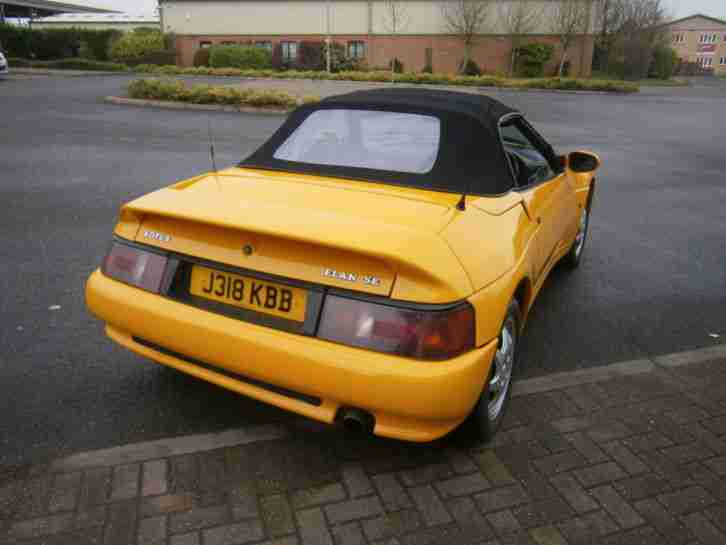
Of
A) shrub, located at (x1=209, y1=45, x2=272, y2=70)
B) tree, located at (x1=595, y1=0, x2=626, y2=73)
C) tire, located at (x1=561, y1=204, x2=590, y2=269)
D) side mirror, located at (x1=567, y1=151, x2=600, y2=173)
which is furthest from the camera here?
tree, located at (x1=595, y1=0, x2=626, y2=73)

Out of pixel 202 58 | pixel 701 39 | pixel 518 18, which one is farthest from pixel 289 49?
pixel 701 39

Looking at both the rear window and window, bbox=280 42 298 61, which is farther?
window, bbox=280 42 298 61

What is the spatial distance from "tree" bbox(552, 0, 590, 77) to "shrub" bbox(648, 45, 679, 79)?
1714 centimetres

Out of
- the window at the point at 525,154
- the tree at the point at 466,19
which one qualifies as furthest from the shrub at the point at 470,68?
the window at the point at 525,154

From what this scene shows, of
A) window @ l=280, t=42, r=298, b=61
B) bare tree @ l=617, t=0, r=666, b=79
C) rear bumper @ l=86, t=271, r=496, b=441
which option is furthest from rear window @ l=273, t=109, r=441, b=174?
bare tree @ l=617, t=0, r=666, b=79

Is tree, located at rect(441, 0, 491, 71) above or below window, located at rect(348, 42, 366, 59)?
above

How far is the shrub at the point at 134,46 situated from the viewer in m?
39.8

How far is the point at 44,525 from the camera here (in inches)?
90.4

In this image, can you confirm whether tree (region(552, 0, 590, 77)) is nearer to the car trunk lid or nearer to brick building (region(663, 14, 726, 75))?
the car trunk lid

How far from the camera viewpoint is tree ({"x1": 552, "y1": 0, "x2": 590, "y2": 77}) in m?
42.0

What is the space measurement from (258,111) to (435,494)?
15.7m

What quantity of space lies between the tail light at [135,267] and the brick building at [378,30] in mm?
43274

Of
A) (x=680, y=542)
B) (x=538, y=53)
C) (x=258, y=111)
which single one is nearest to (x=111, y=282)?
(x=680, y=542)

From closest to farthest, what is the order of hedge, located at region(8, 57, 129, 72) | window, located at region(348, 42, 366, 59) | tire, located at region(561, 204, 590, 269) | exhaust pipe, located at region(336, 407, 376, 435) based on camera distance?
exhaust pipe, located at region(336, 407, 376, 435), tire, located at region(561, 204, 590, 269), hedge, located at region(8, 57, 129, 72), window, located at region(348, 42, 366, 59)
